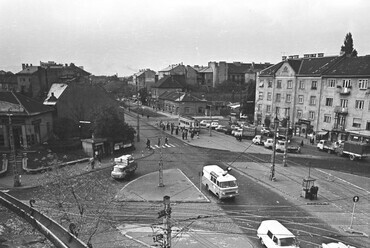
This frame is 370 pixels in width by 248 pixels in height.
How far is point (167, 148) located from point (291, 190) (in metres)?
21.3

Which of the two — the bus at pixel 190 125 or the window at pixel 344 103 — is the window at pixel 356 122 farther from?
the bus at pixel 190 125

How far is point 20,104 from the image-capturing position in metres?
38.8

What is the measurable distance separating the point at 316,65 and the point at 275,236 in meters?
47.8

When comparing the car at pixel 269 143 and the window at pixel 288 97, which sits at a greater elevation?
the window at pixel 288 97

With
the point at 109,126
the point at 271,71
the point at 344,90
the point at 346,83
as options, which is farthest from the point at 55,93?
the point at 346,83

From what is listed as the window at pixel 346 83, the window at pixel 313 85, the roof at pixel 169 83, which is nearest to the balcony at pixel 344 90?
the window at pixel 346 83

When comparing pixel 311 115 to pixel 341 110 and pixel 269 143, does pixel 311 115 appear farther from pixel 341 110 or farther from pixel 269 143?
pixel 269 143

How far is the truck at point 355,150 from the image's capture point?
3716 centimetres

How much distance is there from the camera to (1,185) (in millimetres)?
27328

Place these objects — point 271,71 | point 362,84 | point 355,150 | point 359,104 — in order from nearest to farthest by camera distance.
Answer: point 355,150 < point 362,84 < point 359,104 < point 271,71

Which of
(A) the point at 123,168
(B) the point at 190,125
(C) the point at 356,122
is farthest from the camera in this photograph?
(B) the point at 190,125

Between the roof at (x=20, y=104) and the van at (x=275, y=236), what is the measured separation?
33620 millimetres

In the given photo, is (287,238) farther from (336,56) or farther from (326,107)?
(336,56)

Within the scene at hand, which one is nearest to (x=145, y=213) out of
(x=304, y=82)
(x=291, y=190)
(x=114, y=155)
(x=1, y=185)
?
(x=291, y=190)
